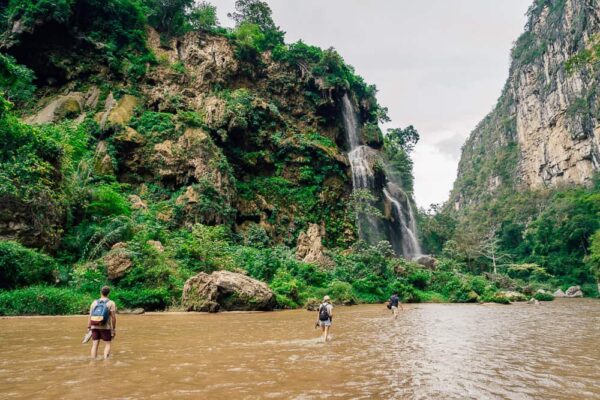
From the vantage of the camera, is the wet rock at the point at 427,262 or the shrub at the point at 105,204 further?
the wet rock at the point at 427,262

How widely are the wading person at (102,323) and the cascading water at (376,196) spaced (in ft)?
101

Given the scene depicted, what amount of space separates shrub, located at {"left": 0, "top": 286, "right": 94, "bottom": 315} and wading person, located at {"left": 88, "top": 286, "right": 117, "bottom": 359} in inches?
350

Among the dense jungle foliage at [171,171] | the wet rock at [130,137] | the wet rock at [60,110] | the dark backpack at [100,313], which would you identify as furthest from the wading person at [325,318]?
the wet rock at [60,110]

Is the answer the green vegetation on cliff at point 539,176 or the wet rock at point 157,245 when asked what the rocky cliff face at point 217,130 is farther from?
the green vegetation on cliff at point 539,176

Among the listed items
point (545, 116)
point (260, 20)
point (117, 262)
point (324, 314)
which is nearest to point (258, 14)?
point (260, 20)

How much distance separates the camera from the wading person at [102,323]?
7.38 metres

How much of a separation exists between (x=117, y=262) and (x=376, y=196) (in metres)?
27.9

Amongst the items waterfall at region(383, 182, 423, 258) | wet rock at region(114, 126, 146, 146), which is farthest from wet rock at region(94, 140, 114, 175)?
waterfall at region(383, 182, 423, 258)

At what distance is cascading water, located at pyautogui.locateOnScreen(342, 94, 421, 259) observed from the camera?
3865cm

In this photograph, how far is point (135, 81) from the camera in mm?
33500

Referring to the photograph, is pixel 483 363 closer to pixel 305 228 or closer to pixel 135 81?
pixel 305 228

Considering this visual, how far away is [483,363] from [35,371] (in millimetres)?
7752

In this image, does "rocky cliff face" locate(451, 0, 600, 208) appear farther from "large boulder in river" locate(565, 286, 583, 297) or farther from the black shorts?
the black shorts

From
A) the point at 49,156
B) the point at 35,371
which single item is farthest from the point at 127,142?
the point at 35,371
